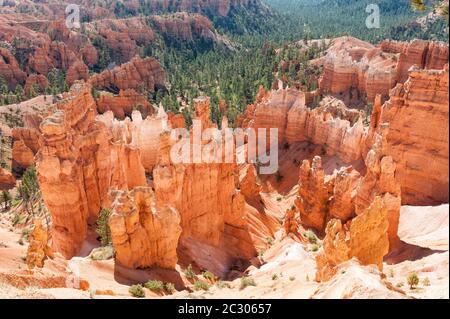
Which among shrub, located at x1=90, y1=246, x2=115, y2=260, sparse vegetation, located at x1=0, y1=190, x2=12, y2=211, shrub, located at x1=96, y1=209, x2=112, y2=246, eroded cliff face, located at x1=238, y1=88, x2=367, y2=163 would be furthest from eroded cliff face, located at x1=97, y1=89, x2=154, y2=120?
shrub, located at x1=90, y1=246, x2=115, y2=260

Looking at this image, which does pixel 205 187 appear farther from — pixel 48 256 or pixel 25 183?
pixel 25 183

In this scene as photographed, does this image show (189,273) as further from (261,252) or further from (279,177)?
(279,177)

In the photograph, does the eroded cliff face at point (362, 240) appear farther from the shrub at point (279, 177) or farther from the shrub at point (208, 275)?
the shrub at point (279, 177)

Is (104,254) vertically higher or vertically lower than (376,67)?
higher

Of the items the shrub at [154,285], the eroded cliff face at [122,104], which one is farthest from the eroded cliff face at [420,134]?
the eroded cliff face at [122,104]

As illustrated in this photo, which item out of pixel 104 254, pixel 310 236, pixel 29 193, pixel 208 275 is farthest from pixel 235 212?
pixel 29 193

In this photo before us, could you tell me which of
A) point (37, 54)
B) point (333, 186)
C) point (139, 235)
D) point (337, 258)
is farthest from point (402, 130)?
point (37, 54)
